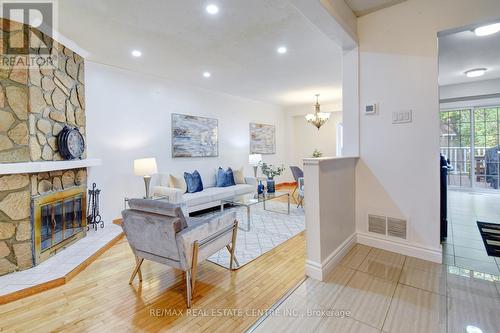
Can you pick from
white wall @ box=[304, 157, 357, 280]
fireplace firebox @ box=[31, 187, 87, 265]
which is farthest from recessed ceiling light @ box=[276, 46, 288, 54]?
fireplace firebox @ box=[31, 187, 87, 265]

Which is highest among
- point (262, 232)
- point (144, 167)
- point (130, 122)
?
point (130, 122)

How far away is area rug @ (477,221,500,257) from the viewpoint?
269 centimetres

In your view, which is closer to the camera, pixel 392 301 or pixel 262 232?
pixel 392 301

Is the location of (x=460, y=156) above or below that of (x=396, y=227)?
above

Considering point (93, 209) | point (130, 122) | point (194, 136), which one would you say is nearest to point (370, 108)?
point (194, 136)

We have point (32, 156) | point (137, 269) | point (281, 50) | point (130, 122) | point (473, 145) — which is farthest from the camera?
point (473, 145)

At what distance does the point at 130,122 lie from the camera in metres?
4.29

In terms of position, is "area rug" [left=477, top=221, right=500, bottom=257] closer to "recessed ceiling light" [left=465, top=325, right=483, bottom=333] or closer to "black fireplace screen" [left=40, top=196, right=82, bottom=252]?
"recessed ceiling light" [left=465, top=325, right=483, bottom=333]

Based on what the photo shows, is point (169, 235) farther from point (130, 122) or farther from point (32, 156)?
point (130, 122)

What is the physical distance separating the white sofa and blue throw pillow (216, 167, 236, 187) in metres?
0.13

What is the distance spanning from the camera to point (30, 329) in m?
1.69

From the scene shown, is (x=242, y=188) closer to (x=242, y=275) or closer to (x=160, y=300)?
(x=242, y=275)

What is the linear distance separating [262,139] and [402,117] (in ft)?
16.2

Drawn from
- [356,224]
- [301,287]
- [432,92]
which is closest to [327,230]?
[301,287]
